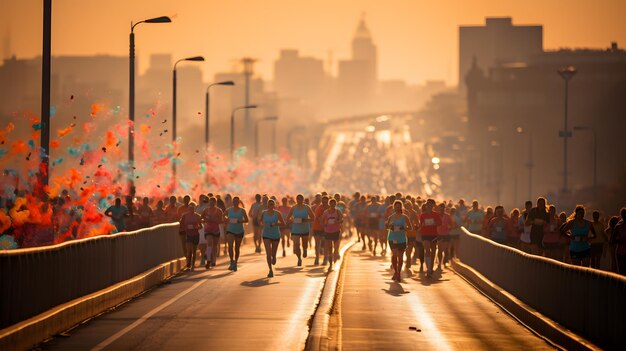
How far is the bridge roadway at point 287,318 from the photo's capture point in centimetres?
2072

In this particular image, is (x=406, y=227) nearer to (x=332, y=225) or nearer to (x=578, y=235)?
(x=578, y=235)

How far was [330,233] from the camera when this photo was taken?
4031cm

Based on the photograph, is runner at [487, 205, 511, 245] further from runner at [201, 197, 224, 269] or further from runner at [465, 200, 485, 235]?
runner at [201, 197, 224, 269]

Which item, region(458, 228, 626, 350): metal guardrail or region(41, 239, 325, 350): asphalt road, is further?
A: region(41, 239, 325, 350): asphalt road

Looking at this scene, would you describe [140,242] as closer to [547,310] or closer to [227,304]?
[227,304]

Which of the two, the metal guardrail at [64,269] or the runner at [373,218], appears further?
the runner at [373,218]

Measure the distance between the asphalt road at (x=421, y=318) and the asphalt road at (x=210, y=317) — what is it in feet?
2.33

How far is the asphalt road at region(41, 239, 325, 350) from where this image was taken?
800 inches

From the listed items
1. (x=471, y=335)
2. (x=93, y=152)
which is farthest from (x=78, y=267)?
(x=93, y=152)

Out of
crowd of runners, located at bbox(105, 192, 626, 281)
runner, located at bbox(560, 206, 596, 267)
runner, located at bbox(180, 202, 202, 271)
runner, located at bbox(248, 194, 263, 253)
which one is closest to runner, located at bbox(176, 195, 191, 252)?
crowd of runners, located at bbox(105, 192, 626, 281)

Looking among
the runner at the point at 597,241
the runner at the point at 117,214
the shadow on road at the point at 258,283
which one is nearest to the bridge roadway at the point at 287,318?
the shadow on road at the point at 258,283

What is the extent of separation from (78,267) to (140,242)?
7.94 meters

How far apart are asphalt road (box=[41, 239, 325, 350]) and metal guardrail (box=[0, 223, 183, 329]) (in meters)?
0.53

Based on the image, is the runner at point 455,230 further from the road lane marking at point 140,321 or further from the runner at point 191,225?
the road lane marking at point 140,321
